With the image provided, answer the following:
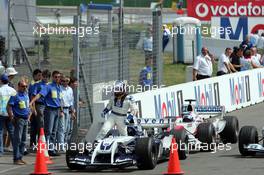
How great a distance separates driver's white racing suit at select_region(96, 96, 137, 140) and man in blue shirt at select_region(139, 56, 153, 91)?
20.3 ft

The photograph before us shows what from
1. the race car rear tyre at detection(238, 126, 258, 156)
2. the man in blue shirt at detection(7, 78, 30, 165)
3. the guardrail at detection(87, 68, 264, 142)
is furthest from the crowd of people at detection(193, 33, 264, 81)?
the man in blue shirt at detection(7, 78, 30, 165)

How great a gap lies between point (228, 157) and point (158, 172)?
7.68 ft

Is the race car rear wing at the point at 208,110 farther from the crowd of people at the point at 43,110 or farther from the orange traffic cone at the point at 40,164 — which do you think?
the orange traffic cone at the point at 40,164

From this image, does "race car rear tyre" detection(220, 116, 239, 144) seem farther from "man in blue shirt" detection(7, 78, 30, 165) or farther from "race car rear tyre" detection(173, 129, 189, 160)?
"man in blue shirt" detection(7, 78, 30, 165)

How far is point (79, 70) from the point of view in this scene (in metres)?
20.9

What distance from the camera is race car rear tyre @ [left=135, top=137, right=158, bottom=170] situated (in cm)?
1631

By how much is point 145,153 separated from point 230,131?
13.6 ft

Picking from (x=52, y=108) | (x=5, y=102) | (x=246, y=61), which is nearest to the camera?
(x=5, y=102)

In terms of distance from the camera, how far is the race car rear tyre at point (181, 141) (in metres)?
17.6

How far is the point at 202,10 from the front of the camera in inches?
1693

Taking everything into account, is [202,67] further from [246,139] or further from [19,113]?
[19,113]

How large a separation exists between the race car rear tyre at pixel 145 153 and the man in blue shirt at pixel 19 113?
8.15ft

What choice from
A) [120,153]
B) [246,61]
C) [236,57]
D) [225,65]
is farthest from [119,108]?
[246,61]

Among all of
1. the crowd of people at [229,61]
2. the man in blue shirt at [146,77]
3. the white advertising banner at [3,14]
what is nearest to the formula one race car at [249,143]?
the man in blue shirt at [146,77]
